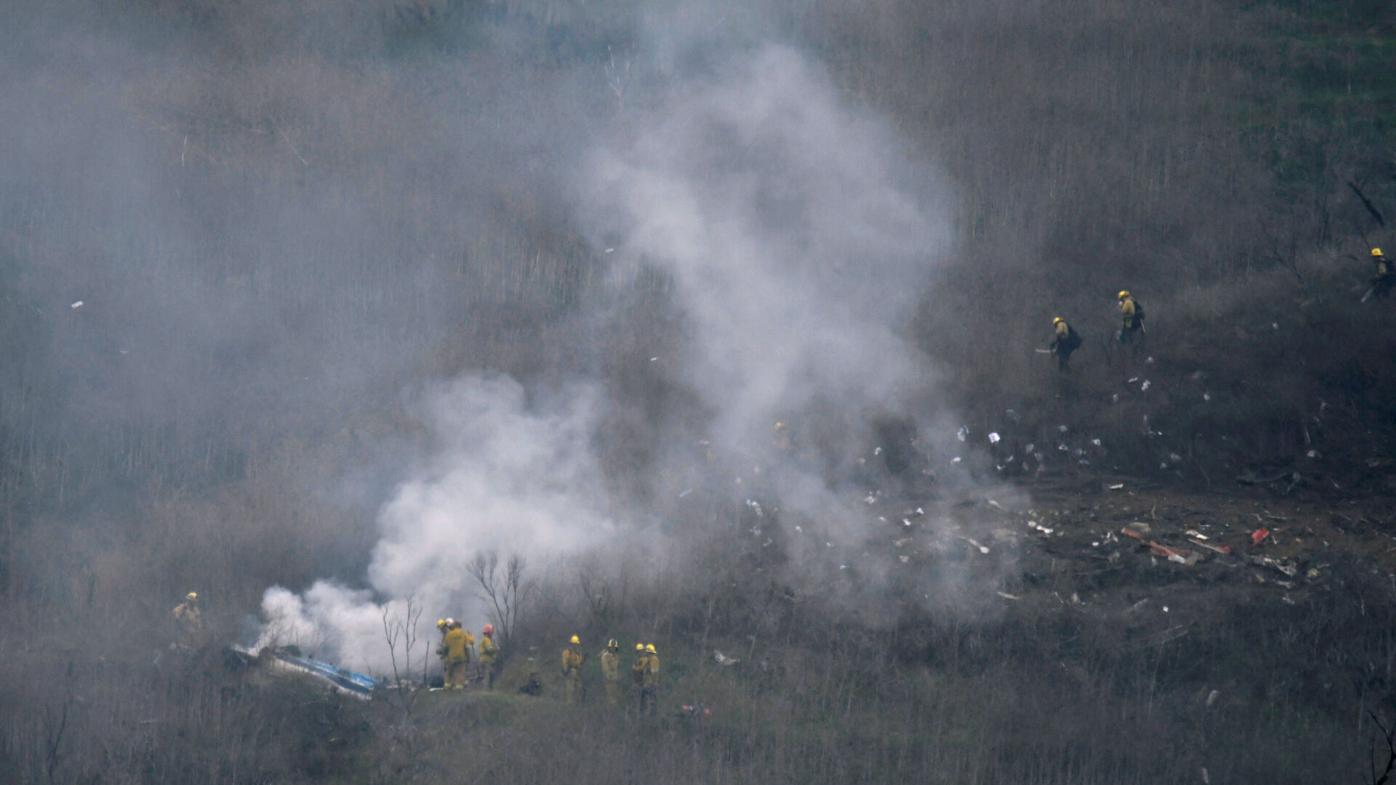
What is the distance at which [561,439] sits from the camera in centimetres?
1920

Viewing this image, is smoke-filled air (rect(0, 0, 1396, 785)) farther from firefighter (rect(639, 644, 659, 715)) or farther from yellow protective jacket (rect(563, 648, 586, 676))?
yellow protective jacket (rect(563, 648, 586, 676))

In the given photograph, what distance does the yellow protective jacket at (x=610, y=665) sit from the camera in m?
14.5

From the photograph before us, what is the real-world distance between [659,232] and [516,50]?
7.70 m

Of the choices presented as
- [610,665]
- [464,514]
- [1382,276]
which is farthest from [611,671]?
[1382,276]

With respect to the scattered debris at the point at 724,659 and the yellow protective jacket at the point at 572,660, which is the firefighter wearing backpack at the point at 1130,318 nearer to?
the scattered debris at the point at 724,659

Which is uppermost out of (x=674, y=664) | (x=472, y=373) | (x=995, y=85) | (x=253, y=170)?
(x=995, y=85)

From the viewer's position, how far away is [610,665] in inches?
570

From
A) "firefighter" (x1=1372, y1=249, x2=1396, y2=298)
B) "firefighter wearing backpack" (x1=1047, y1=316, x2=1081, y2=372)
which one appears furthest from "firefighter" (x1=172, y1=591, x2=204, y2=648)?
"firefighter" (x1=1372, y1=249, x2=1396, y2=298)

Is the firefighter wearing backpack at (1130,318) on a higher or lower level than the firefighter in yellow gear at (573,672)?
higher

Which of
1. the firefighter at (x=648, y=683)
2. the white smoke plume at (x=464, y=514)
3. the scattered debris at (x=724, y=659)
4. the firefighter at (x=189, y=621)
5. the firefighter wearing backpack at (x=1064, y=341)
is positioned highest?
the firefighter wearing backpack at (x=1064, y=341)

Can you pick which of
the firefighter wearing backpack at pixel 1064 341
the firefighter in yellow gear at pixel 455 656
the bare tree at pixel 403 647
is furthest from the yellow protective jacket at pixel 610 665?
the firefighter wearing backpack at pixel 1064 341

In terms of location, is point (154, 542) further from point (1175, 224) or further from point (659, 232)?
point (1175, 224)

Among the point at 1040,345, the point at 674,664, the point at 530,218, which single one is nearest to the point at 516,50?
the point at 530,218

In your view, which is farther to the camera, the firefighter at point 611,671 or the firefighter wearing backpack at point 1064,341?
the firefighter wearing backpack at point 1064,341
